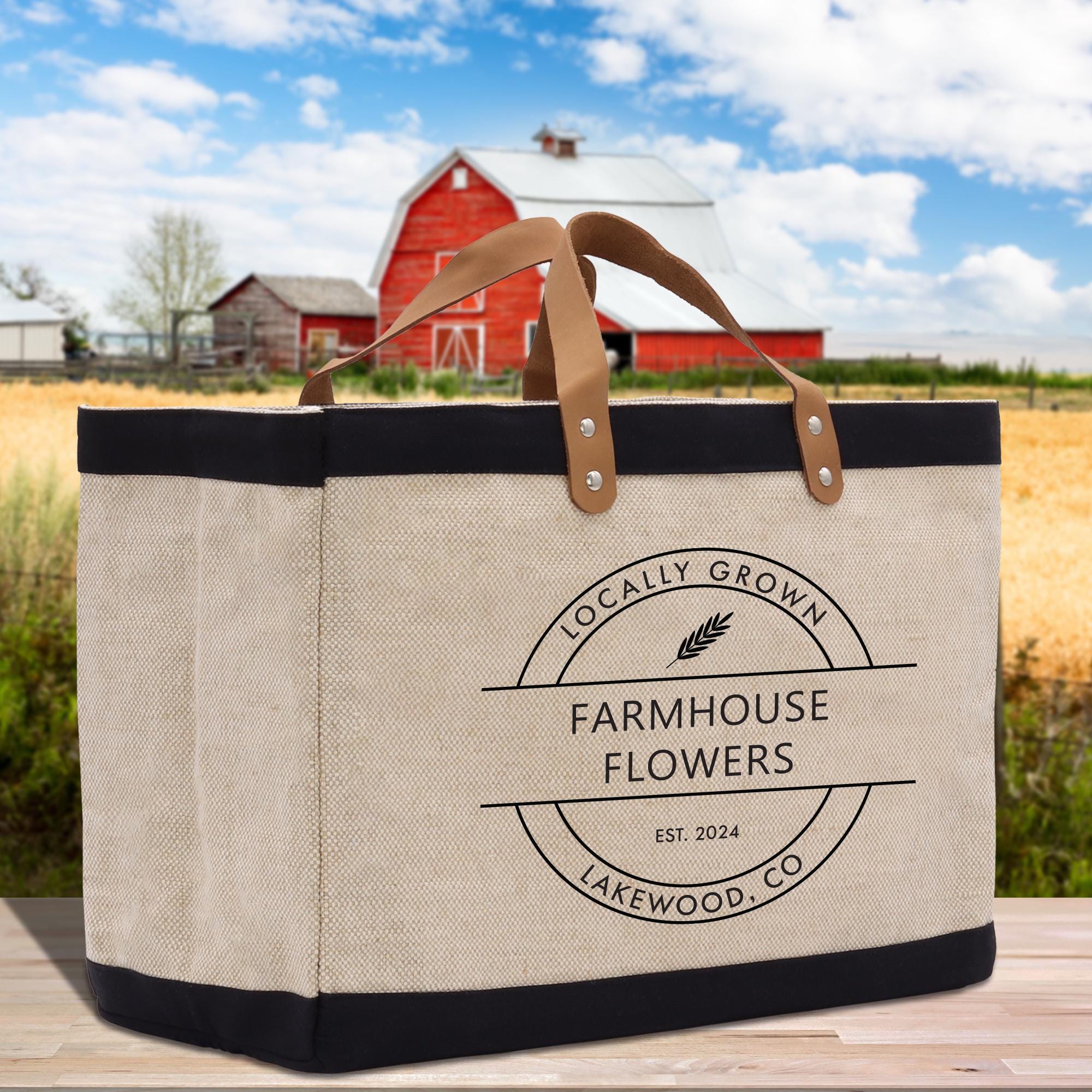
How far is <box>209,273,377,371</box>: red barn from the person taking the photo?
13805 mm

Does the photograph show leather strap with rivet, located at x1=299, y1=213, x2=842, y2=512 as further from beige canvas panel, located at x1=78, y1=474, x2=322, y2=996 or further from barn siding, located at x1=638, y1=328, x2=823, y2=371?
barn siding, located at x1=638, y1=328, x2=823, y2=371

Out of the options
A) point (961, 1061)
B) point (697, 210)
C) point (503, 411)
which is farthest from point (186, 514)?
point (697, 210)

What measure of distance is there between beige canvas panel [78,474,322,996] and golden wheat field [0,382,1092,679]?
1814mm

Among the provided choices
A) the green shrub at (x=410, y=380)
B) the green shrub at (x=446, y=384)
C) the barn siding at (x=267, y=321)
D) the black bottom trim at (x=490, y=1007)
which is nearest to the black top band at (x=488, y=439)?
the black bottom trim at (x=490, y=1007)

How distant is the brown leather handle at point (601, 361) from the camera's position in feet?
3.13

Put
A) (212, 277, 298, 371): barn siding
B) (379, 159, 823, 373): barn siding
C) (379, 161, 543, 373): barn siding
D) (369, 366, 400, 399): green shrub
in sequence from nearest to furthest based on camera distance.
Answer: (369, 366, 400, 399): green shrub → (379, 159, 823, 373): barn siding → (379, 161, 543, 373): barn siding → (212, 277, 298, 371): barn siding

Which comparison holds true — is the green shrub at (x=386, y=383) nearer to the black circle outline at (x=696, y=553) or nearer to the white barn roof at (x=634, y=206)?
the white barn roof at (x=634, y=206)

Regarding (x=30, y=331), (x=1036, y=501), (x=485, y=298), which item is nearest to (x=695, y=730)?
(x=1036, y=501)

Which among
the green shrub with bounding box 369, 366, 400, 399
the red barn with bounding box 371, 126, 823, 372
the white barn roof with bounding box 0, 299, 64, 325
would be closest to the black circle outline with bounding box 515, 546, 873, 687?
the green shrub with bounding box 369, 366, 400, 399

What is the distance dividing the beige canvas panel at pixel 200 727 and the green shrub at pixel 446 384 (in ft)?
15.9

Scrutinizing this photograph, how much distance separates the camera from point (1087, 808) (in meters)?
2.28

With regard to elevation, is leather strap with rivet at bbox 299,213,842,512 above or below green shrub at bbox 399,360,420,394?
below

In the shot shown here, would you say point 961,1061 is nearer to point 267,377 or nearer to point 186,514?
point 186,514

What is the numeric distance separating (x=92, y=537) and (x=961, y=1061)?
809 millimetres
